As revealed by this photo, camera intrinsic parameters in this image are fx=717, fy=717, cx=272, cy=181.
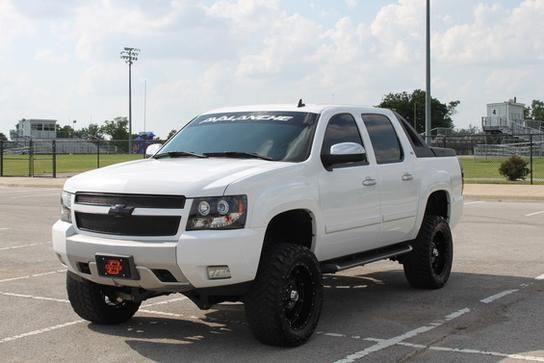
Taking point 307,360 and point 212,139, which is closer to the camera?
point 307,360

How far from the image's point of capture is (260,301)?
5.40 m

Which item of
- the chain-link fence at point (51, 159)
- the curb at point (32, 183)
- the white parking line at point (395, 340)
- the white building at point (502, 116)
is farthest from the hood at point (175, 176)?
the white building at point (502, 116)

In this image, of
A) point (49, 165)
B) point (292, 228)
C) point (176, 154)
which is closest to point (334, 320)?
point (292, 228)

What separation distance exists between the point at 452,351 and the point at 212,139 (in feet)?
9.31

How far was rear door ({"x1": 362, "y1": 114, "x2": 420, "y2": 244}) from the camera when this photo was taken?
7.11 m

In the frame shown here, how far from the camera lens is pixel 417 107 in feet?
486

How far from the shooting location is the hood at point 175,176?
527 cm

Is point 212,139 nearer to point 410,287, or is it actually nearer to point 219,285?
point 219,285

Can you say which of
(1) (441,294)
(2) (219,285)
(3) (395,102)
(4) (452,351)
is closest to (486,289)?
(1) (441,294)

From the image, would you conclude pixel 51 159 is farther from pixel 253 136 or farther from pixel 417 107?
pixel 417 107

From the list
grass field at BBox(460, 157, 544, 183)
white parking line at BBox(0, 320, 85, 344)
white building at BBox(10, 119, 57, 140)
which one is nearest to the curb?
grass field at BBox(460, 157, 544, 183)

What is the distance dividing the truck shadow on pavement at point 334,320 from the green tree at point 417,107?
458 feet

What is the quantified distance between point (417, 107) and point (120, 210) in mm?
146920

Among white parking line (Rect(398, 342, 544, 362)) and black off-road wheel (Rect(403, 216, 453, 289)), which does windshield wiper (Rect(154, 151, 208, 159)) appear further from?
black off-road wheel (Rect(403, 216, 453, 289))
